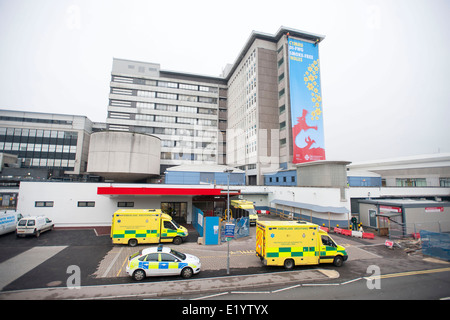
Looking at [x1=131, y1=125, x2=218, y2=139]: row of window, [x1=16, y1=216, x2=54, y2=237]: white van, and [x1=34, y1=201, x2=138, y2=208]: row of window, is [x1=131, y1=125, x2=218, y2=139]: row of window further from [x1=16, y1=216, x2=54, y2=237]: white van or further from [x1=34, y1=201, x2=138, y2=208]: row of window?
[x1=16, y1=216, x2=54, y2=237]: white van

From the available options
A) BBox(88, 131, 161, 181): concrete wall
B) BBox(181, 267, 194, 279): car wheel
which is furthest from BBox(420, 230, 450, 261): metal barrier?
BBox(88, 131, 161, 181): concrete wall

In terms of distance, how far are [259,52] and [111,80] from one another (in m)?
44.0

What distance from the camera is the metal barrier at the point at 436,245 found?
15.1 metres

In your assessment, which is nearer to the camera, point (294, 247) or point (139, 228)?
point (294, 247)

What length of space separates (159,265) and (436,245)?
65.0 ft

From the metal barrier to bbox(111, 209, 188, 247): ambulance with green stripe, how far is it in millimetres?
19592

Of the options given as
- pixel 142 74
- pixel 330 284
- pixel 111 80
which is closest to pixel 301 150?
pixel 330 284

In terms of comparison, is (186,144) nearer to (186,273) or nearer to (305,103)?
(305,103)

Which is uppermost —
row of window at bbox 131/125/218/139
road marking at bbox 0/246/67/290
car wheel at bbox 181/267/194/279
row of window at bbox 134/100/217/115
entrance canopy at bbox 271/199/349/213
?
row of window at bbox 134/100/217/115

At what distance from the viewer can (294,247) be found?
12.8m

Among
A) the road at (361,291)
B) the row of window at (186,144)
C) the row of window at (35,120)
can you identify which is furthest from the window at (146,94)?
the road at (361,291)

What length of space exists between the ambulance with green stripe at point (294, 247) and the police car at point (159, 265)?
14.1 ft

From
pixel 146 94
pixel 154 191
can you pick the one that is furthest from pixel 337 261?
pixel 146 94

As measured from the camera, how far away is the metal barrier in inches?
596
